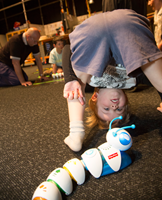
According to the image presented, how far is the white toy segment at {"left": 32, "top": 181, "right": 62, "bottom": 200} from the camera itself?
0.36m

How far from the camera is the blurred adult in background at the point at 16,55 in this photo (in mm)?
1797

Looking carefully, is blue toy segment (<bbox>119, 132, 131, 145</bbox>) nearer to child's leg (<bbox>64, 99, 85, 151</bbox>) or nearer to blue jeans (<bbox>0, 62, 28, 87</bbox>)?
Result: child's leg (<bbox>64, 99, 85, 151</bbox>)

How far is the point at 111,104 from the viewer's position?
0.66 m

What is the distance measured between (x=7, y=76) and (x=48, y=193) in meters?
1.89

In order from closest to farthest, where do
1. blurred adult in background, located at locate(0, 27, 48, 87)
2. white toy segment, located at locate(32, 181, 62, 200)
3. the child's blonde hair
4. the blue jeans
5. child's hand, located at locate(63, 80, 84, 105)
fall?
white toy segment, located at locate(32, 181, 62, 200) < child's hand, located at locate(63, 80, 84, 105) < the child's blonde hair < blurred adult in background, located at locate(0, 27, 48, 87) < the blue jeans

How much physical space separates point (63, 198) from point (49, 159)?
17cm

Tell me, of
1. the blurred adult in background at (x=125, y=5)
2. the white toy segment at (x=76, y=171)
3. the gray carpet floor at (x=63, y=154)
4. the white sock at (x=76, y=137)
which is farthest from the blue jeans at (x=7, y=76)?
the white toy segment at (x=76, y=171)

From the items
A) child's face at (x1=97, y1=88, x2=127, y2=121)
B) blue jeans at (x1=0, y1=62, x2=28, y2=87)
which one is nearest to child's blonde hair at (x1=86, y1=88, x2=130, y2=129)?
child's face at (x1=97, y1=88, x2=127, y2=121)

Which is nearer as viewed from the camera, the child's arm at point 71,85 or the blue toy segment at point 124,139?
the blue toy segment at point 124,139

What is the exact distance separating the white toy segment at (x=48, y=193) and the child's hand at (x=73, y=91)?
286mm

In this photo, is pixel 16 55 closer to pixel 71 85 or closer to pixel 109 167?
pixel 71 85

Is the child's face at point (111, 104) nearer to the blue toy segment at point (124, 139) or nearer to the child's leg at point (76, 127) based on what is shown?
the child's leg at point (76, 127)

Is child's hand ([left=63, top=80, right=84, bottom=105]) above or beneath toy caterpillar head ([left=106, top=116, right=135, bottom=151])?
above

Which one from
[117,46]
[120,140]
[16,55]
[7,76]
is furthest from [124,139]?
[7,76]
